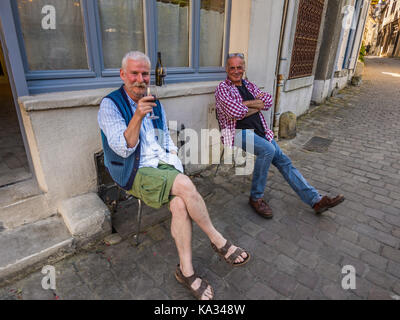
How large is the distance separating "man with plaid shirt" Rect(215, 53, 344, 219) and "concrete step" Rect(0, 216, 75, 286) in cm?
207

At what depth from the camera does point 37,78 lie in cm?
229

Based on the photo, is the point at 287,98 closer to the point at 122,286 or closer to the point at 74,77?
the point at 74,77

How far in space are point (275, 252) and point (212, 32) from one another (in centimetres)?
320

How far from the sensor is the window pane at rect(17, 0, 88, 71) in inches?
87.5

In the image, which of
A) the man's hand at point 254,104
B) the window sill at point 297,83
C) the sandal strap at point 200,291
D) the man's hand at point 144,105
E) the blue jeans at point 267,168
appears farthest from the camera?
the window sill at point 297,83

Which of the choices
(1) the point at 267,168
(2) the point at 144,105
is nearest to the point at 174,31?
(2) the point at 144,105

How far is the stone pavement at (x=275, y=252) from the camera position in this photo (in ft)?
6.57

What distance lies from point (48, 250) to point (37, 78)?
1.55 metres

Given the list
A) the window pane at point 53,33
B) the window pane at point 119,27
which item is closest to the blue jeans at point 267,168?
the window pane at point 119,27

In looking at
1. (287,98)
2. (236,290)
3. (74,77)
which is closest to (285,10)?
(287,98)

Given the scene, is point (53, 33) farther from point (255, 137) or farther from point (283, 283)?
point (283, 283)

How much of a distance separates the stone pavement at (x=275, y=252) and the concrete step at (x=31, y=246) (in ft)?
0.33

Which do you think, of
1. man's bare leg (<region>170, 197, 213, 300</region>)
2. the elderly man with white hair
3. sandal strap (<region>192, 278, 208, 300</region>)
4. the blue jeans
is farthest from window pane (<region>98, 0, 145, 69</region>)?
sandal strap (<region>192, 278, 208, 300</region>)

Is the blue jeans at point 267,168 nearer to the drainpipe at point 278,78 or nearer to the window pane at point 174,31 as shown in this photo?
the window pane at point 174,31
